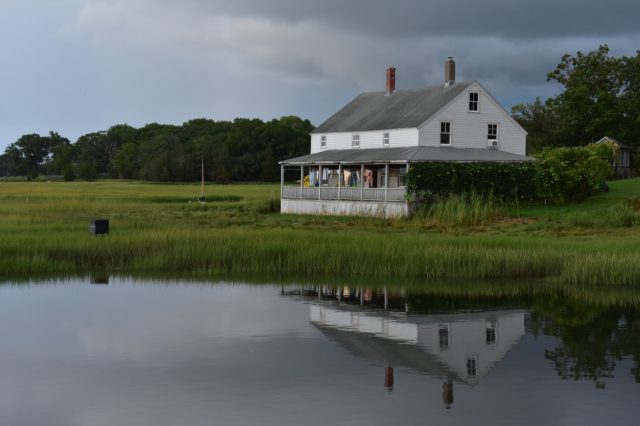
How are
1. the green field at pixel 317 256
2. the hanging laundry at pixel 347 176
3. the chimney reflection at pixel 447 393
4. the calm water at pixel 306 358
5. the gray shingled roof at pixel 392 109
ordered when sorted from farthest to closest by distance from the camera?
the hanging laundry at pixel 347 176 → the gray shingled roof at pixel 392 109 → the green field at pixel 317 256 → the chimney reflection at pixel 447 393 → the calm water at pixel 306 358

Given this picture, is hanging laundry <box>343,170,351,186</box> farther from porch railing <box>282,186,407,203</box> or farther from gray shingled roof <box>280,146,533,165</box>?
porch railing <box>282,186,407,203</box>

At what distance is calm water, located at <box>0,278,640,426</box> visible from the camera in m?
14.6

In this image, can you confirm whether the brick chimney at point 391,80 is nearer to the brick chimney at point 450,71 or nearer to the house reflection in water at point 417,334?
the brick chimney at point 450,71

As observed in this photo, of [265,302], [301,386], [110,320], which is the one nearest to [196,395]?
[301,386]

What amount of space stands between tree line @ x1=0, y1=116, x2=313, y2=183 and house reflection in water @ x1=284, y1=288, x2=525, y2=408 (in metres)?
96.7

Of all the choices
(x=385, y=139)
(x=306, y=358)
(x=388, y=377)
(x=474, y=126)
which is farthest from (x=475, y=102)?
(x=388, y=377)

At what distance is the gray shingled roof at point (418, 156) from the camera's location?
50719 millimetres

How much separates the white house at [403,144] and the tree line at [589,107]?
79.1 feet

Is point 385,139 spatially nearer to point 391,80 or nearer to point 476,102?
point 476,102

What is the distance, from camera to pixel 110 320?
2220 cm

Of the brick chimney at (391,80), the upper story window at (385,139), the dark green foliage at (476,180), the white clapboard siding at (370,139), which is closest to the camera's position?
the dark green foliage at (476,180)

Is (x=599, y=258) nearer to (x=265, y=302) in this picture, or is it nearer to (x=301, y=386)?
(x=265, y=302)

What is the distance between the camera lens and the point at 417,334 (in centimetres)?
2111

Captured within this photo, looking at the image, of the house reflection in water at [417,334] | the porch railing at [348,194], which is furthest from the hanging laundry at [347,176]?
the house reflection in water at [417,334]
